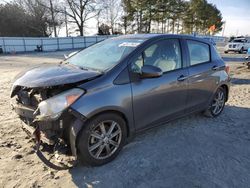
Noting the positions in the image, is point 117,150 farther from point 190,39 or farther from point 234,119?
point 234,119

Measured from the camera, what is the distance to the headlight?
9.34 ft

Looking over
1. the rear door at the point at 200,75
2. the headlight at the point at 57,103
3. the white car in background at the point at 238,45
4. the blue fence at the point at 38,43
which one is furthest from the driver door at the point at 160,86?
the white car in background at the point at 238,45

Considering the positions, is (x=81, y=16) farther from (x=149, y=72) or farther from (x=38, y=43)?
(x=149, y=72)

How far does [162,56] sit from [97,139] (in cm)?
168

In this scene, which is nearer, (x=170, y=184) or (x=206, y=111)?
(x=170, y=184)

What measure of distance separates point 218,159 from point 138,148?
1161 mm

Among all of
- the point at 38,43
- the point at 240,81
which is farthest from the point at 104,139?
the point at 38,43

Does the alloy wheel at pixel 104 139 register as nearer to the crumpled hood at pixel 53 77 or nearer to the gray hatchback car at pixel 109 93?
the gray hatchback car at pixel 109 93

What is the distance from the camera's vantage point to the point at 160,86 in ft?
12.1

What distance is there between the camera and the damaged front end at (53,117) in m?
2.86

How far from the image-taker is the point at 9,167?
3254 millimetres

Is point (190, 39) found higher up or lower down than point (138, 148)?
higher up

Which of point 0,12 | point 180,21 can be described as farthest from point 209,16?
point 0,12

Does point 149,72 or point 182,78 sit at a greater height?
point 149,72
